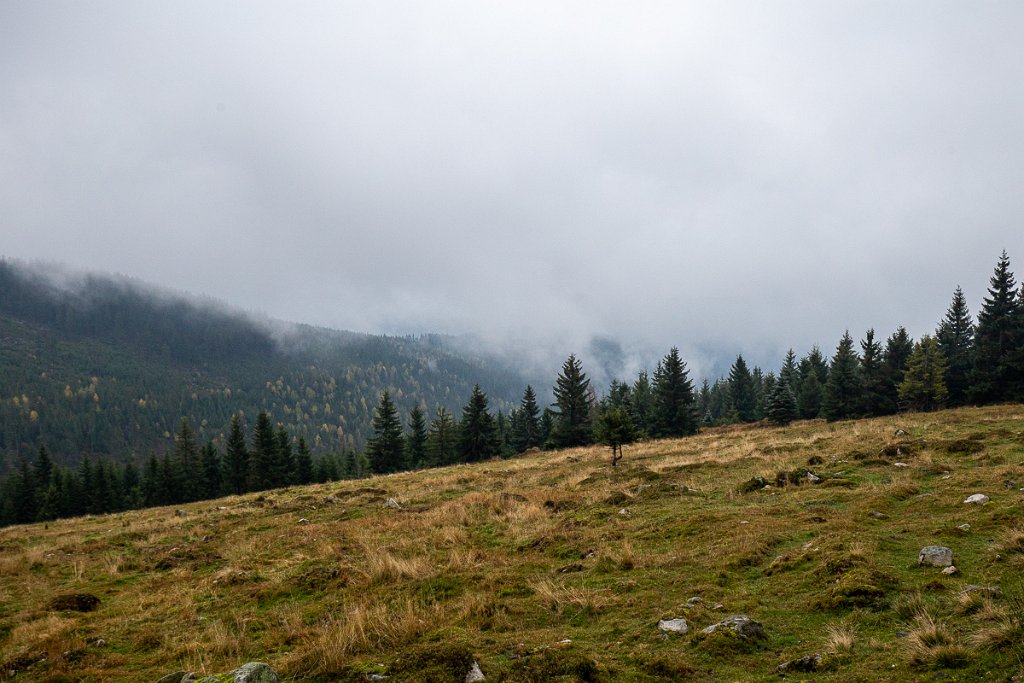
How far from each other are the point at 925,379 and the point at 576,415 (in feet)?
132

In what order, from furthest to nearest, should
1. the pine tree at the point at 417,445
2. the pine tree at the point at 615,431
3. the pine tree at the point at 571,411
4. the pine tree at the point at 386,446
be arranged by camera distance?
1. the pine tree at the point at 417,445
2. the pine tree at the point at 386,446
3. the pine tree at the point at 571,411
4. the pine tree at the point at 615,431

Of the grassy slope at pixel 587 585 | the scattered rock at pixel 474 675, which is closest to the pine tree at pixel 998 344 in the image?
the grassy slope at pixel 587 585

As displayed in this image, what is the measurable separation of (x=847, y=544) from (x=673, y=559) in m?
3.29

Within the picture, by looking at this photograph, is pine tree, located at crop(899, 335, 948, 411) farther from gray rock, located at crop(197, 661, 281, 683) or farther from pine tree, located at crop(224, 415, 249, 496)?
pine tree, located at crop(224, 415, 249, 496)

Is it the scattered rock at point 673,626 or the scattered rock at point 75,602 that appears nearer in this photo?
the scattered rock at point 673,626

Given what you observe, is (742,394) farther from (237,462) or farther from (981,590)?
(981,590)

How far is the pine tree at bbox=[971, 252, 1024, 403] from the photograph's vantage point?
47562mm

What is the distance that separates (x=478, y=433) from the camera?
72062mm

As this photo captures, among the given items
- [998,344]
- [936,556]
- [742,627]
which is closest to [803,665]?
[742,627]

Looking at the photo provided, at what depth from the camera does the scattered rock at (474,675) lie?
225 inches

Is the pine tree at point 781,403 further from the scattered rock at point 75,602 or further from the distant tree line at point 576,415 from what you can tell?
the scattered rock at point 75,602

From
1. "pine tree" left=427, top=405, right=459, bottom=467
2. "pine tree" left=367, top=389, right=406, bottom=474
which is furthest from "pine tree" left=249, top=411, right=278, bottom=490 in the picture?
"pine tree" left=427, top=405, right=459, bottom=467

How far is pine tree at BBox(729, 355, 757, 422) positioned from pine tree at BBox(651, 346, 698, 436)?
106 ft

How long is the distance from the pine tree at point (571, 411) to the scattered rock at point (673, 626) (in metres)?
60.9
